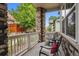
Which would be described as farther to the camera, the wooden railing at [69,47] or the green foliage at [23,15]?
the green foliage at [23,15]

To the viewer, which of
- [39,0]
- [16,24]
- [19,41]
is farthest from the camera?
[19,41]

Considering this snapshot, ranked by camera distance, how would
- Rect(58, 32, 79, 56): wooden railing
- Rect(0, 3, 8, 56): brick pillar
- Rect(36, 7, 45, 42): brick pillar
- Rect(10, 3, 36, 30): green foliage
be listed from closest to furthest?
Rect(58, 32, 79, 56): wooden railing < Rect(0, 3, 8, 56): brick pillar < Rect(10, 3, 36, 30): green foliage < Rect(36, 7, 45, 42): brick pillar

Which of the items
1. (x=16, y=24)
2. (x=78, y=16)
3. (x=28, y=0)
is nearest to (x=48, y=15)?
(x=16, y=24)

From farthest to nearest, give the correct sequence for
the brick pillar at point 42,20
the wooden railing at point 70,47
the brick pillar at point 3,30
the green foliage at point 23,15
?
1. the brick pillar at point 42,20
2. the green foliage at point 23,15
3. the brick pillar at point 3,30
4. the wooden railing at point 70,47

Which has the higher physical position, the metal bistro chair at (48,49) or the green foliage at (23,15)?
the green foliage at (23,15)

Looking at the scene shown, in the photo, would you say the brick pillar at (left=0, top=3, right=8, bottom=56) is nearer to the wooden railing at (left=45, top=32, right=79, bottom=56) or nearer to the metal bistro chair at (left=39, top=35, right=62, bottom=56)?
the metal bistro chair at (left=39, top=35, right=62, bottom=56)

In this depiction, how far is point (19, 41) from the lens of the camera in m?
3.29

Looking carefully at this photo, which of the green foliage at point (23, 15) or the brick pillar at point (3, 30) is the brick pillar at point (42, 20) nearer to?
the green foliage at point (23, 15)

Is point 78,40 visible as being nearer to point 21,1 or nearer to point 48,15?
point 21,1

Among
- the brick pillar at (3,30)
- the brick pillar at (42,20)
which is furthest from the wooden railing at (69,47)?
the brick pillar at (3,30)

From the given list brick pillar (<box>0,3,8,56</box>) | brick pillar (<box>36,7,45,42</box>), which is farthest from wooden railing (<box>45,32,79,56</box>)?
brick pillar (<box>0,3,8,56</box>)

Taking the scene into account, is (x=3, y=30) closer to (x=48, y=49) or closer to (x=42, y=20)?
(x=48, y=49)

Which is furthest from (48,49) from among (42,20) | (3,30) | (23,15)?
(42,20)

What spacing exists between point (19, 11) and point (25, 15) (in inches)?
6.9
